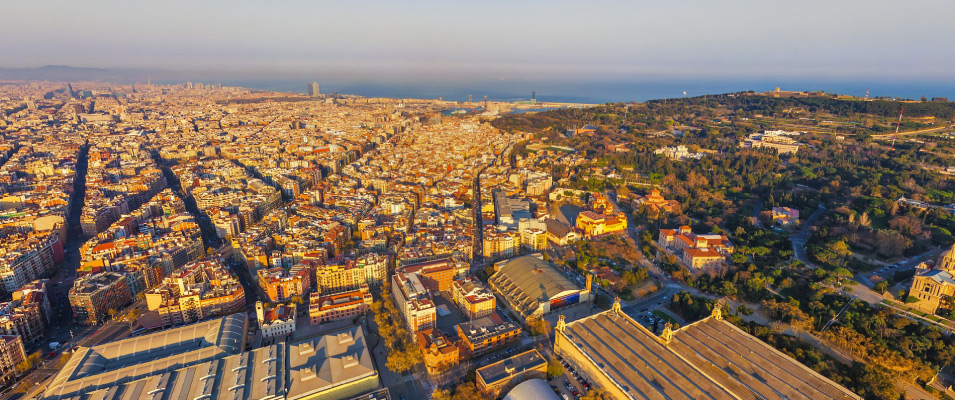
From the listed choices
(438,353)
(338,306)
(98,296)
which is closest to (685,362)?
(438,353)

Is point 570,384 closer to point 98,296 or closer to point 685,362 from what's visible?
point 685,362

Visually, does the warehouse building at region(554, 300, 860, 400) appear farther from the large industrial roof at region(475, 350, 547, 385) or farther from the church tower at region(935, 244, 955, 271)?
the church tower at region(935, 244, 955, 271)

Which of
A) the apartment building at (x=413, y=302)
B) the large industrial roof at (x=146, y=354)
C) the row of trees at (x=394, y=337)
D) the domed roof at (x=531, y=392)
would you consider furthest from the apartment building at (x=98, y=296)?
the domed roof at (x=531, y=392)

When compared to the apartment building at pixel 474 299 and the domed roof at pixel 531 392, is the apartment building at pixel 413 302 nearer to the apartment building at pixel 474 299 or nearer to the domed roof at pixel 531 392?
the apartment building at pixel 474 299

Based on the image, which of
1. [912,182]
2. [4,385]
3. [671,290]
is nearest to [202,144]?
[4,385]

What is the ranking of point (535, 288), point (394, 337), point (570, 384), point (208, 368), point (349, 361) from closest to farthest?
point (208, 368) → point (349, 361) → point (570, 384) → point (394, 337) → point (535, 288)

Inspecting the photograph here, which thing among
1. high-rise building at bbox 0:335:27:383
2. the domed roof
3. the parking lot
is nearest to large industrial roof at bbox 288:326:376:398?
the domed roof
